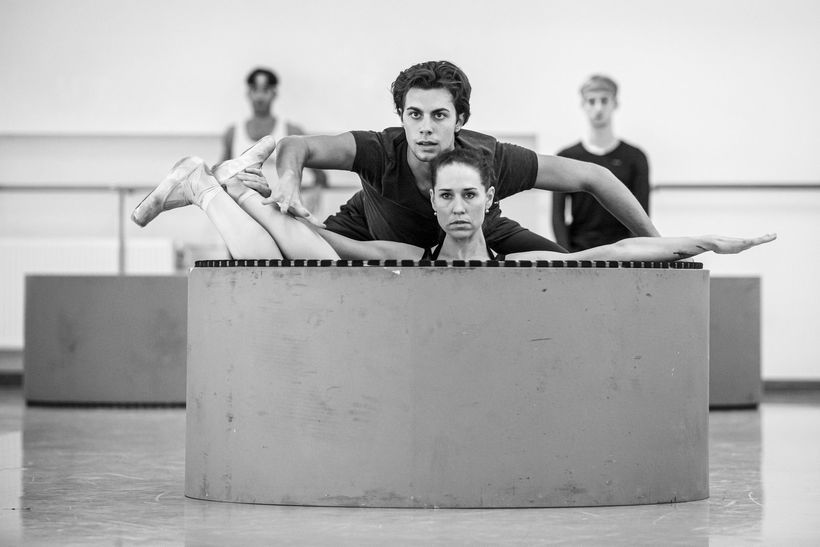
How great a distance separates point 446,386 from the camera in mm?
2639

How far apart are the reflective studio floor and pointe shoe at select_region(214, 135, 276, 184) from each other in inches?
29.5

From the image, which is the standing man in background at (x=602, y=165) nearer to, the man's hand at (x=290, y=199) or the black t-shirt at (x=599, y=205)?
the black t-shirt at (x=599, y=205)

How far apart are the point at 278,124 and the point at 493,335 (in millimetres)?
4175

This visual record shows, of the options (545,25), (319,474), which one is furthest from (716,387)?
(319,474)

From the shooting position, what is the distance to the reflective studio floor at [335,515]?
92.1 inches

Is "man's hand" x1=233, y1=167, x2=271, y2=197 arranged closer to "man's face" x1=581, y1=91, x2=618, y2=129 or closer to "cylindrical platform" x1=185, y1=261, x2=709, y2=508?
"cylindrical platform" x1=185, y1=261, x2=709, y2=508

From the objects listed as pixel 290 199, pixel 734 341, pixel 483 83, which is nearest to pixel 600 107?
pixel 734 341

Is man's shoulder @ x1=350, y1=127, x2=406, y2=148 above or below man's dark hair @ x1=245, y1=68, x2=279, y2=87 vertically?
below

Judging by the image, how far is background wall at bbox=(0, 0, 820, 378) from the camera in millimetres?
7191

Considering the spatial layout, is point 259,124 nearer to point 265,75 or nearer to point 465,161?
point 265,75

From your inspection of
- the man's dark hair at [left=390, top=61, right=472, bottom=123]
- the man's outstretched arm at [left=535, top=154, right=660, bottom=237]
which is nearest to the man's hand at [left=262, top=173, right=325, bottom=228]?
the man's dark hair at [left=390, top=61, right=472, bottom=123]

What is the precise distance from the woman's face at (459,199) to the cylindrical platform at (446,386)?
1.02 ft

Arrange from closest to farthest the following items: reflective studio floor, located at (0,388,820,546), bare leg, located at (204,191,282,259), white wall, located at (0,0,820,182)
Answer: reflective studio floor, located at (0,388,820,546), bare leg, located at (204,191,282,259), white wall, located at (0,0,820,182)

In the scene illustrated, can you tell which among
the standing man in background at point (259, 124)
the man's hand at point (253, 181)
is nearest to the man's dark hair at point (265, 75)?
the standing man in background at point (259, 124)
